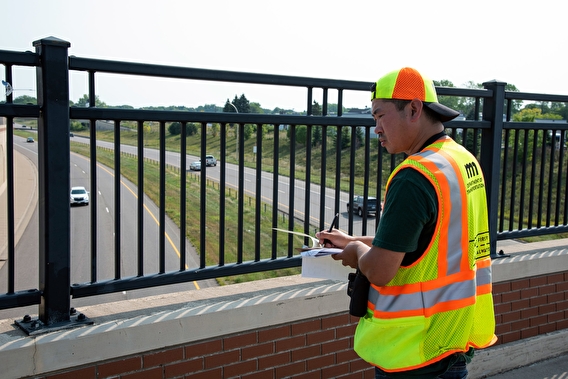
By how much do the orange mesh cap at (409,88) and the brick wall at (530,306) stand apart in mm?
3145

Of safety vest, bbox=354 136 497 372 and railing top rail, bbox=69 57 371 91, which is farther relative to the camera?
railing top rail, bbox=69 57 371 91

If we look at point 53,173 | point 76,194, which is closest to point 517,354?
point 76,194

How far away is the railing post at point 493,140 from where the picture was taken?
5.16m

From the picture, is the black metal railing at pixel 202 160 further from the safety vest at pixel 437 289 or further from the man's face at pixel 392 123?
the safety vest at pixel 437 289

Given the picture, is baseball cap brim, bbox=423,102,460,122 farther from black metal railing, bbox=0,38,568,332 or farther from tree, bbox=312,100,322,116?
tree, bbox=312,100,322,116

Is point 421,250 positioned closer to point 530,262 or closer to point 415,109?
point 415,109

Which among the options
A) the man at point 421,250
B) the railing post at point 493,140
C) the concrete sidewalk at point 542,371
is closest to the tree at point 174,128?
the man at point 421,250

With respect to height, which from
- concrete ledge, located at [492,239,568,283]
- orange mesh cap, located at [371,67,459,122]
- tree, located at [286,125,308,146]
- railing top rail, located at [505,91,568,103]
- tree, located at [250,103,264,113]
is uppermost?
→ railing top rail, located at [505,91,568,103]

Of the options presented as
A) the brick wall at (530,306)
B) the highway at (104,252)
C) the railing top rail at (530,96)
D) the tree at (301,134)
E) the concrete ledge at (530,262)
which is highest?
the railing top rail at (530,96)

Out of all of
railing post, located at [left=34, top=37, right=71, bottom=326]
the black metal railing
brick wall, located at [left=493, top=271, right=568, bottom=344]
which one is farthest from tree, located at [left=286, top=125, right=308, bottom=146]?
brick wall, located at [left=493, top=271, right=568, bottom=344]

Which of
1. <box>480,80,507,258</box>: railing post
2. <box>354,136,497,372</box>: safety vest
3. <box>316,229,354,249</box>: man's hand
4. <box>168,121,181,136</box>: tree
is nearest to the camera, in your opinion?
<box>354,136,497,372</box>: safety vest

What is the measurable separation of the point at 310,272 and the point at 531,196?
3.52 metres

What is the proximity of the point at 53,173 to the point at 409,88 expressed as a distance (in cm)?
188

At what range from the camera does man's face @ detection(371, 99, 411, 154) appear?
2539 millimetres
